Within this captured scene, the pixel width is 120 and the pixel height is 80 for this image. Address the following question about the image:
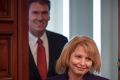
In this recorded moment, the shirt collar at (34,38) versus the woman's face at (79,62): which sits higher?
the shirt collar at (34,38)

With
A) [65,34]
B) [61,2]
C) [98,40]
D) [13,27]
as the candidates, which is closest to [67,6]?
[61,2]

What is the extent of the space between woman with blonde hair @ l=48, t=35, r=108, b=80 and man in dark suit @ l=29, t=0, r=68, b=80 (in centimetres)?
Result: 26

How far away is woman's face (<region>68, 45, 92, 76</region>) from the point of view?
1715 mm

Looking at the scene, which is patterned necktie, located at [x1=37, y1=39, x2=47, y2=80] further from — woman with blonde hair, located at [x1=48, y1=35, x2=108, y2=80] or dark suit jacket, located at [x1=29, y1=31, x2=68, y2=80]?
woman with blonde hair, located at [x1=48, y1=35, x2=108, y2=80]

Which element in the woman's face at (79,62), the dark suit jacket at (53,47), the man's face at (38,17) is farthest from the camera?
the dark suit jacket at (53,47)

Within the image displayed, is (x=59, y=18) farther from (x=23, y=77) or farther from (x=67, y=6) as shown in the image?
(x=23, y=77)

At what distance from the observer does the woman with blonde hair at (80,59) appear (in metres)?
1.72

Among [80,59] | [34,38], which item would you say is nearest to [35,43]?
[34,38]

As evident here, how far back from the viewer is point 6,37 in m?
1.76

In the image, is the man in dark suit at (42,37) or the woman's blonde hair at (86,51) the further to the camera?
the man in dark suit at (42,37)

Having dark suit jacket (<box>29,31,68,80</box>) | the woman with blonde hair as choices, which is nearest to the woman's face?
the woman with blonde hair

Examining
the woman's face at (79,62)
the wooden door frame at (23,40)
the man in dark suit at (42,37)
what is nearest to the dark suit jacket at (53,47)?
the man in dark suit at (42,37)

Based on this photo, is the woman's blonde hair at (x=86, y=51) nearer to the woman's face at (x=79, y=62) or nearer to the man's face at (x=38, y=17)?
the woman's face at (x=79, y=62)

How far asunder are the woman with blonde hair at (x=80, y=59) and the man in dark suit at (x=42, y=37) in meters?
0.26
